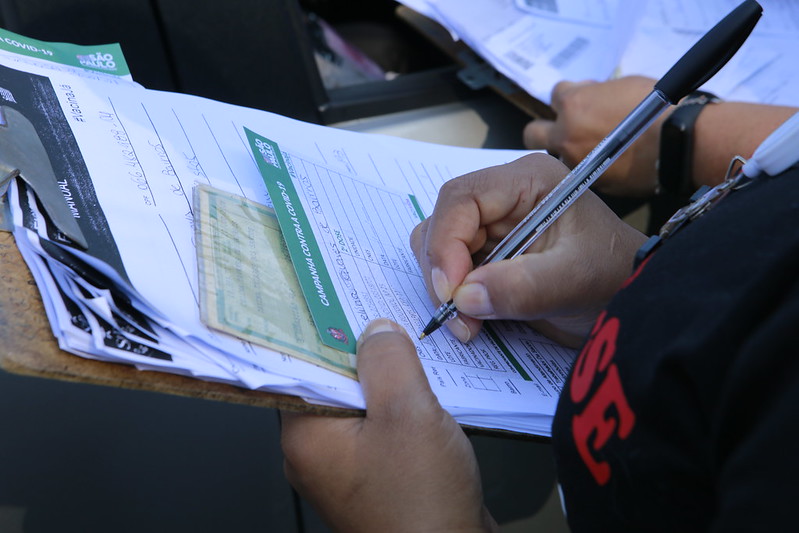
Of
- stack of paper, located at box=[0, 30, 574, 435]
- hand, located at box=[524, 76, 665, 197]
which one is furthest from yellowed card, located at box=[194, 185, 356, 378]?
hand, located at box=[524, 76, 665, 197]

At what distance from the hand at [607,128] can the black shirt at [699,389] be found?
1.50ft

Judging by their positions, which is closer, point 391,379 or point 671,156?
point 391,379

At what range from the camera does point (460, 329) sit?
0.53 metres

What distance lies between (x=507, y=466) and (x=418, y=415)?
0.27 meters

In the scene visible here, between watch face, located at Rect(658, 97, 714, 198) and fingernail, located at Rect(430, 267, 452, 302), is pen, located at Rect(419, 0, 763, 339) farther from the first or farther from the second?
watch face, located at Rect(658, 97, 714, 198)

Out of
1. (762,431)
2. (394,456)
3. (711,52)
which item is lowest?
(394,456)

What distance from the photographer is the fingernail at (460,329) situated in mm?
527

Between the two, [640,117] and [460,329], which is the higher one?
[640,117]

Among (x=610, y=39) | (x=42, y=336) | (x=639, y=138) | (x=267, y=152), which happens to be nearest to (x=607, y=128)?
(x=639, y=138)

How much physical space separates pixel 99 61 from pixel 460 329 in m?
0.41

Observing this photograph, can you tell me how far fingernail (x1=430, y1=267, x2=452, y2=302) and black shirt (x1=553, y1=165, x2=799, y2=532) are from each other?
0.43ft

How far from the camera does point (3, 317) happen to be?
0.39 m

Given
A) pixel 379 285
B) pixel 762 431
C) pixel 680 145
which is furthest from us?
pixel 680 145

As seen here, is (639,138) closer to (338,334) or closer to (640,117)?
(640,117)
